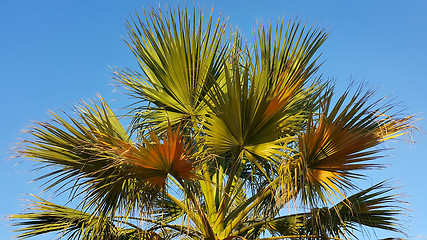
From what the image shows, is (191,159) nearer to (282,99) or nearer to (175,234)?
(282,99)

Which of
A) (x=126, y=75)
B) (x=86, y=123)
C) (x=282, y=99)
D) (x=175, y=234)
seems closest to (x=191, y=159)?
(x=282, y=99)

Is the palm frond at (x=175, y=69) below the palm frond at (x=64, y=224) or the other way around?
the other way around

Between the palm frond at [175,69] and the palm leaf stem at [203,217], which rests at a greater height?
the palm frond at [175,69]

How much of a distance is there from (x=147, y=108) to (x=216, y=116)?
1.46m

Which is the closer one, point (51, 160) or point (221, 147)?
point (221, 147)

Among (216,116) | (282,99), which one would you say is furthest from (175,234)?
(282,99)

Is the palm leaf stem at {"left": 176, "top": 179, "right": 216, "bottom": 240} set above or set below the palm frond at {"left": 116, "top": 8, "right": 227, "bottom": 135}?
below

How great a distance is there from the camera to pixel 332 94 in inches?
190

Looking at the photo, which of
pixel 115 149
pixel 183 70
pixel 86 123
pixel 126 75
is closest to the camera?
pixel 115 149

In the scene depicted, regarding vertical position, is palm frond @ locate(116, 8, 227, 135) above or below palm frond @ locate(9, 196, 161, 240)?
above

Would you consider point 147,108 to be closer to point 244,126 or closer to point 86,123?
point 86,123

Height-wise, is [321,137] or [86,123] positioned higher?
[86,123]

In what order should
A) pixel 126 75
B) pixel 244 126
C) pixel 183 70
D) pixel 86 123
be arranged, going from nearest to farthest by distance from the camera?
1. pixel 244 126
2. pixel 86 123
3. pixel 183 70
4. pixel 126 75

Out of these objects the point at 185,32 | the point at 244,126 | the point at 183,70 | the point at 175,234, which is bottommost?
the point at 175,234
